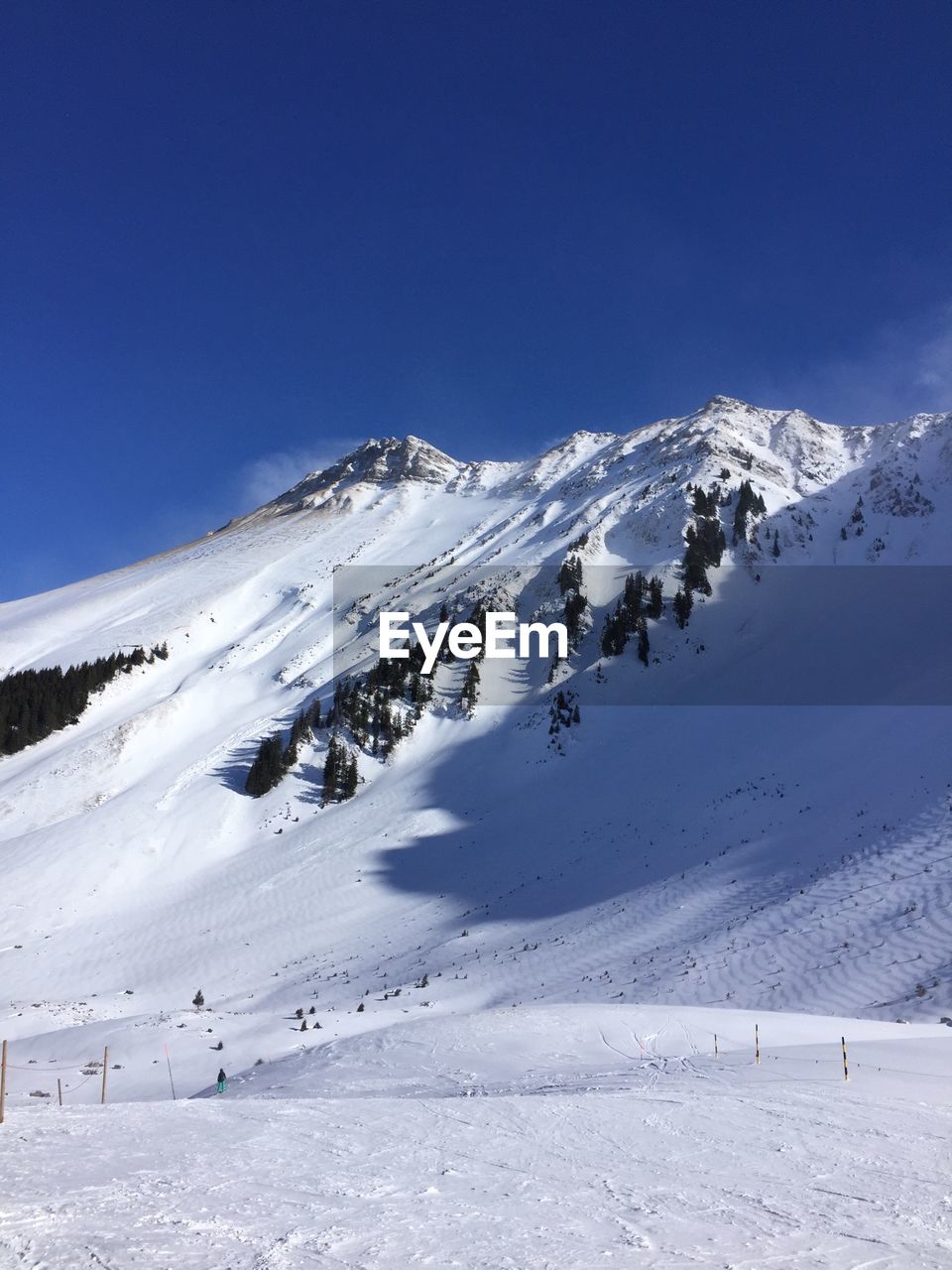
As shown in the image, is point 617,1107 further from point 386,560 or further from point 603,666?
point 386,560

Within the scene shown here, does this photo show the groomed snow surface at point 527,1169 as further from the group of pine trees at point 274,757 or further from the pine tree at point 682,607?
the pine tree at point 682,607

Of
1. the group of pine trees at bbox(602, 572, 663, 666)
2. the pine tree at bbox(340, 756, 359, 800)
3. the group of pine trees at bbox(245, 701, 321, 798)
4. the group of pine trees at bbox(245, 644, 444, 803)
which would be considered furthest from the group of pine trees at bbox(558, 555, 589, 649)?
the group of pine trees at bbox(245, 701, 321, 798)

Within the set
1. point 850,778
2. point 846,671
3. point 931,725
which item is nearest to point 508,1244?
point 850,778

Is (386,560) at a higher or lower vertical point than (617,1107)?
higher

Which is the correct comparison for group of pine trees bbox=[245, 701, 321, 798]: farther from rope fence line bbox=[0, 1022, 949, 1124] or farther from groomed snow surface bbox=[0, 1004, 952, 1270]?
groomed snow surface bbox=[0, 1004, 952, 1270]

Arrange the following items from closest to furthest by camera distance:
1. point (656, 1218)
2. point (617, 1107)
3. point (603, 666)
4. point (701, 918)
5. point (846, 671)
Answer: point (656, 1218)
point (617, 1107)
point (701, 918)
point (846, 671)
point (603, 666)
